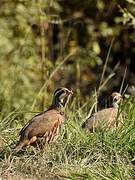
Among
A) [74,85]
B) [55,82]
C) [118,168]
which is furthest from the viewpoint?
[74,85]

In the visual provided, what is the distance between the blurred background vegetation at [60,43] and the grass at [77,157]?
323 cm

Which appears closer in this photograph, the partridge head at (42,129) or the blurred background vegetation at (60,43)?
the partridge head at (42,129)

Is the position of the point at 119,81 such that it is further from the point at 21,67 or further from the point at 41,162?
the point at 41,162

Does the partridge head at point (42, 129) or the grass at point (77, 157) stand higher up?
the partridge head at point (42, 129)

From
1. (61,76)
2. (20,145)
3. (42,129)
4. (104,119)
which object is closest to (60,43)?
(61,76)

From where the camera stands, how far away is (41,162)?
7289 mm

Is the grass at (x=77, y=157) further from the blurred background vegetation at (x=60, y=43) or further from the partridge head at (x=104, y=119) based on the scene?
the blurred background vegetation at (x=60, y=43)

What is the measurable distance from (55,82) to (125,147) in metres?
6.50

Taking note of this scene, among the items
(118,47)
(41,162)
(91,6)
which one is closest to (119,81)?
(118,47)

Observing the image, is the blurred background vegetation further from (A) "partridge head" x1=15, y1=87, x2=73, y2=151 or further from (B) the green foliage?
(A) "partridge head" x1=15, y1=87, x2=73, y2=151

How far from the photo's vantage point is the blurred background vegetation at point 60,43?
40.9 ft

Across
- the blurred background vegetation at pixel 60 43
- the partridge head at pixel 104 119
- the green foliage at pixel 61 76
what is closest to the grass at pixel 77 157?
the green foliage at pixel 61 76

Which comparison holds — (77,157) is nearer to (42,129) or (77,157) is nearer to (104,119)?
(42,129)

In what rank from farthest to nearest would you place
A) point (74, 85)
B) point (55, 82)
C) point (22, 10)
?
point (74, 85) < point (55, 82) < point (22, 10)
